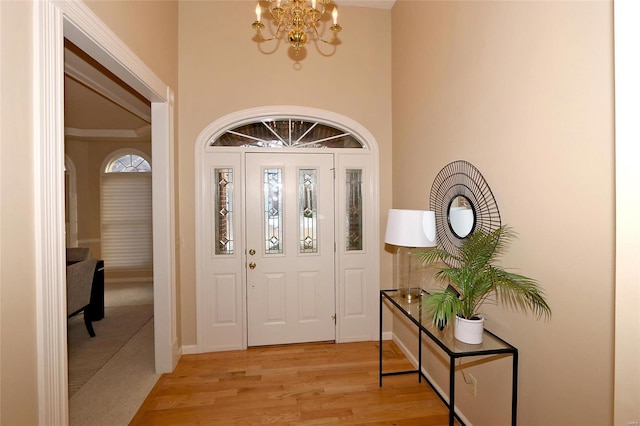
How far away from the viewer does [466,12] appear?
2.23 meters

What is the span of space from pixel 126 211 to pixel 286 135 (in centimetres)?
472

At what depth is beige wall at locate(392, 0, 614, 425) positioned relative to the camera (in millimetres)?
1323

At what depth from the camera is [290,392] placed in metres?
2.76

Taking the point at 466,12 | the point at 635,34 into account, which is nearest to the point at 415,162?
the point at 466,12

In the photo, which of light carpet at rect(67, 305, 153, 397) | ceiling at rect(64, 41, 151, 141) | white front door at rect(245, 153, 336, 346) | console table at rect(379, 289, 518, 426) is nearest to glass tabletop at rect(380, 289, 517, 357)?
console table at rect(379, 289, 518, 426)

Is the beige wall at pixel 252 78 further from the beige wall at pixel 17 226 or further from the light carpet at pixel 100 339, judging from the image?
the beige wall at pixel 17 226

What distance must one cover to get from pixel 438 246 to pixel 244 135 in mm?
2335

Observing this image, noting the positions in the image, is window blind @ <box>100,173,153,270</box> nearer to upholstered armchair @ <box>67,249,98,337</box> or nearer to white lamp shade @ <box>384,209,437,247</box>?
upholstered armchair @ <box>67,249,98,337</box>

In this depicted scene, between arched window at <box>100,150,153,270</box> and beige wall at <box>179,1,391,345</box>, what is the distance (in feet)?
12.6

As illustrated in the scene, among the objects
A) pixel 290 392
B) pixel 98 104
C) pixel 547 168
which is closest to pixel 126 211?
pixel 98 104

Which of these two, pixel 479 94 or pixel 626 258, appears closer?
pixel 626 258

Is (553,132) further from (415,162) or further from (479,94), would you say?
(415,162)

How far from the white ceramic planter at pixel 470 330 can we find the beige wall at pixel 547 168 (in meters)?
0.23

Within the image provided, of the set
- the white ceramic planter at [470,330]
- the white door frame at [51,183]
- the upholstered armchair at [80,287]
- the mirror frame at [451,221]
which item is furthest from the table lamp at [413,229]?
the upholstered armchair at [80,287]
